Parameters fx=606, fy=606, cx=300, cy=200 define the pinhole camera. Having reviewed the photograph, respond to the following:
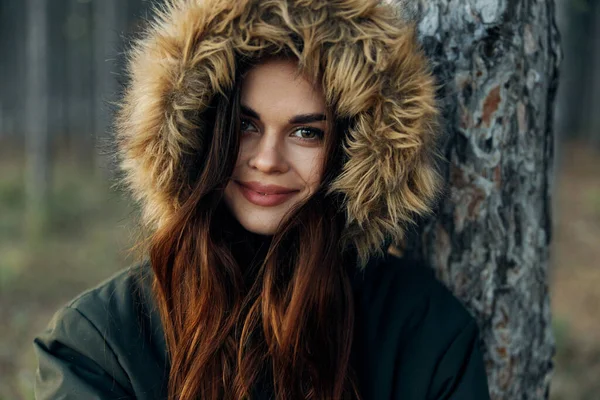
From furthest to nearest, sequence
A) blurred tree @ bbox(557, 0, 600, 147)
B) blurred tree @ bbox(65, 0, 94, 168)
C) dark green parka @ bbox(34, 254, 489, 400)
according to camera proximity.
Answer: blurred tree @ bbox(65, 0, 94, 168) < blurred tree @ bbox(557, 0, 600, 147) < dark green parka @ bbox(34, 254, 489, 400)

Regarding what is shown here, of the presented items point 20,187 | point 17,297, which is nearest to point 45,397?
point 17,297

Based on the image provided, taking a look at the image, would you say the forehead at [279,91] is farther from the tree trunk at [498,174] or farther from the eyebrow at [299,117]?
the tree trunk at [498,174]

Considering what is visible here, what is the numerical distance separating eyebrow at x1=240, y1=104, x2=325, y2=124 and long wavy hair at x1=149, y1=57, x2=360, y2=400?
0.03 m

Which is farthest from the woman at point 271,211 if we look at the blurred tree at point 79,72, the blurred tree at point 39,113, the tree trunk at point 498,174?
the blurred tree at point 79,72

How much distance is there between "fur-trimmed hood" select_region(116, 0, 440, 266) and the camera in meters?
1.86

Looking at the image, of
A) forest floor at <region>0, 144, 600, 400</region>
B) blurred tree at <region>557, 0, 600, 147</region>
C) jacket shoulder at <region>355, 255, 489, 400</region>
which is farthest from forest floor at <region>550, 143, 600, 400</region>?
blurred tree at <region>557, 0, 600, 147</region>

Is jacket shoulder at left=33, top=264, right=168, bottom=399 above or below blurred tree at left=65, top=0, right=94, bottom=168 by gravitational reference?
below

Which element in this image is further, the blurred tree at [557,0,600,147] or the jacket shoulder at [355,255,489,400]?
the blurred tree at [557,0,600,147]

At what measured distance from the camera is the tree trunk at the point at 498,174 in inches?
84.0

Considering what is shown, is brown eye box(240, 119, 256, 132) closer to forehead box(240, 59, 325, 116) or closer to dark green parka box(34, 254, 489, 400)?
forehead box(240, 59, 325, 116)

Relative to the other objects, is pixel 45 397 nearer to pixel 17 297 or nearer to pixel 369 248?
pixel 369 248

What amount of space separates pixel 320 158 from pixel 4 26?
27.6 m

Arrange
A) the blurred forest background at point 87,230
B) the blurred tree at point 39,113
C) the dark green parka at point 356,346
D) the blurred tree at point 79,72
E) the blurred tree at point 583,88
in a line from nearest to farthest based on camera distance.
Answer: the dark green parka at point 356,346 < the blurred forest background at point 87,230 < the blurred tree at point 39,113 < the blurred tree at point 583,88 < the blurred tree at point 79,72

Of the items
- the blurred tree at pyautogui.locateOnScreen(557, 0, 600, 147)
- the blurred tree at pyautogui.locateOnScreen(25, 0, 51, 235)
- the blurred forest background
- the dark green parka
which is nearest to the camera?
the dark green parka
